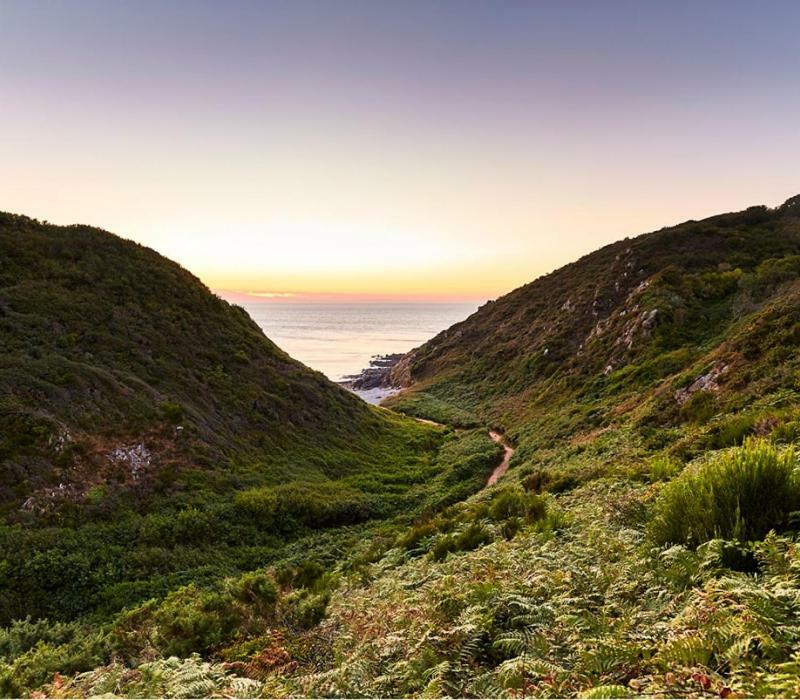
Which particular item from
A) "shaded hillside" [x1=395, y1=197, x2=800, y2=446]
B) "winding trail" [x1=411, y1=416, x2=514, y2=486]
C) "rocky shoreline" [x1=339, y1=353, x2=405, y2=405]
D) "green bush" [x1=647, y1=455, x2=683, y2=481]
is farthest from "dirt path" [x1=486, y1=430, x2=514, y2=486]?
"rocky shoreline" [x1=339, y1=353, x2=405, y2=405]

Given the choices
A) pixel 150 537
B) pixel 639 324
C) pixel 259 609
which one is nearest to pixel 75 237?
pixel 150 537

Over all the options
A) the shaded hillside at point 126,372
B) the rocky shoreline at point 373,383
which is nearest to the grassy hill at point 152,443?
the shaded hillside at point 126,372

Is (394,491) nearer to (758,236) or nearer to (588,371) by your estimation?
(588,371)

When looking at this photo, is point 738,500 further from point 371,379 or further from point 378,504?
point 371,379

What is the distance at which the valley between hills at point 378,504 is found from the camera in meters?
4.48

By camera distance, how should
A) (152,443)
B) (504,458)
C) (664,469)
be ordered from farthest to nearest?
(504,458), (152,443), (664,469)

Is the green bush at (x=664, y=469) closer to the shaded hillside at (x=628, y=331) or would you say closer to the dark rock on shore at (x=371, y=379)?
the shaded hillside at (x=628, y=331)

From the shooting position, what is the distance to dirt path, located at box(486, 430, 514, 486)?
2421 centimetres

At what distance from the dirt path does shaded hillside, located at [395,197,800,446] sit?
1.36m

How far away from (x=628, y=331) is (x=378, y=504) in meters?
25.4

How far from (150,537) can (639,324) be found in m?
33.4

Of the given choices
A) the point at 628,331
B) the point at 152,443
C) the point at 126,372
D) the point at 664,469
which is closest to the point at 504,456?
the point at 628,331

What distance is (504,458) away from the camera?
93.0 feet

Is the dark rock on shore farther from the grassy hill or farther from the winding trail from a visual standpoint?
the grassy hill
